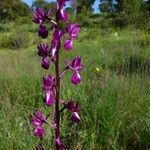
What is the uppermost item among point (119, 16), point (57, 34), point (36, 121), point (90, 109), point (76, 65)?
point (57, 34)

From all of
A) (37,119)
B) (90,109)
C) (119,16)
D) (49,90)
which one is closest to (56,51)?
(49,90)

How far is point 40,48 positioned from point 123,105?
278 cm

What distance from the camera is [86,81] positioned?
598 cm

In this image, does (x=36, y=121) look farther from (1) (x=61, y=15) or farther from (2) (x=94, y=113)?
(2) (x=94, y=113)

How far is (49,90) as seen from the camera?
7.50ft

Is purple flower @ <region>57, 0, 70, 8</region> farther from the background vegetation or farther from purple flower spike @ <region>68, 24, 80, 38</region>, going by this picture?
the background vegetation

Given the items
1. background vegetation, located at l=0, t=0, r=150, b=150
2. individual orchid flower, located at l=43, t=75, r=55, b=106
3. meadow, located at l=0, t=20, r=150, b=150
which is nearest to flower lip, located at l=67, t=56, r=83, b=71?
individual orchid flower, located at l=43, t=75, r=55, b=106

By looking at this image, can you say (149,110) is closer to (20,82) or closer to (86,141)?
(86,141)

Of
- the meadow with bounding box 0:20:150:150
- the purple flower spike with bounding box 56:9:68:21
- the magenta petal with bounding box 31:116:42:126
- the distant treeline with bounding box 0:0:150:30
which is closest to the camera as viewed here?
the purple flower spike with bounding box 56:9:68:21

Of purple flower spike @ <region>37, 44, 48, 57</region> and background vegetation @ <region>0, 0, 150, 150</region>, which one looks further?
background vegetation @ <region>0, 0, 150, 150</region>

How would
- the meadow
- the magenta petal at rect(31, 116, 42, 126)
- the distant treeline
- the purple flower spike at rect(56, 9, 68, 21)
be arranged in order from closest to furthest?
the purple flower spike at rect(56, 9, 68, 21) < the magenta petal at rect(31, 116, 42, 126) < the meadow < the distant treeline

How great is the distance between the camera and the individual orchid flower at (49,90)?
2.26 metres

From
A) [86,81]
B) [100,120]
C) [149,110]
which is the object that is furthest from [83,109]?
[86,81]

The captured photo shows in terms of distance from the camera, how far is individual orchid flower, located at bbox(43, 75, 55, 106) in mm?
2264
